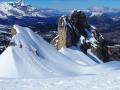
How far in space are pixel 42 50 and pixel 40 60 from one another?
3.02m

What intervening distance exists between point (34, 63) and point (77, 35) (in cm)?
2894

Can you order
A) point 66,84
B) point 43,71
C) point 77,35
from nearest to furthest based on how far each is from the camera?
point 66,84 < point 43,71 < point 77,35

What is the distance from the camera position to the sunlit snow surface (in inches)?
706

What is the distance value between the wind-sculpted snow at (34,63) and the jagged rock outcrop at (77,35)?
66.4 feet

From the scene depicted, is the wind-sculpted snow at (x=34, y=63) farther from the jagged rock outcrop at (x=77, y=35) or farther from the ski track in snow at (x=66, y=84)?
the jagged rock outcrop at (x=77, y=35)

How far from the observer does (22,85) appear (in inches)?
720

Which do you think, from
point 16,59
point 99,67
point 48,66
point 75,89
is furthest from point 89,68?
point 75,89

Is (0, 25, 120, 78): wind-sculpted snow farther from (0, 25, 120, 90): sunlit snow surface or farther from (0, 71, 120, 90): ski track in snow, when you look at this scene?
(0, 71, 120, 90): ski track in snow

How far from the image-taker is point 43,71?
83.6ft

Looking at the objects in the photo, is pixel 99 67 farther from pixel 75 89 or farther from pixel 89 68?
pixel 75 89

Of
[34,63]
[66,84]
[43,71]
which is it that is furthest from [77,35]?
[66,84]

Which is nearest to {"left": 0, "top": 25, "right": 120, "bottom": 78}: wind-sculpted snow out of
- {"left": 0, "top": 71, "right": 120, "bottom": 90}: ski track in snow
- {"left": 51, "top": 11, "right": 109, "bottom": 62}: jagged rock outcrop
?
{"left": 0, "top": 71, "right": 120, "bottom": 90}: ski track in snow

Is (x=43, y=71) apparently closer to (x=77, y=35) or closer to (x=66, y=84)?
(x=66, y=84)

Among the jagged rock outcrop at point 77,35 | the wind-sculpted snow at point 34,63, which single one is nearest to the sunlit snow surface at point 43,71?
the wind-sculpted snow at point 34,63
